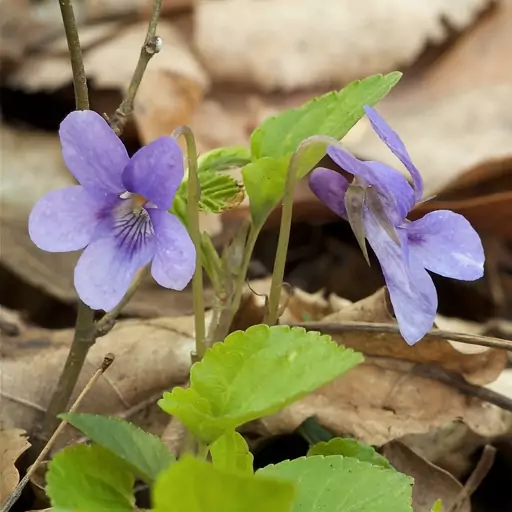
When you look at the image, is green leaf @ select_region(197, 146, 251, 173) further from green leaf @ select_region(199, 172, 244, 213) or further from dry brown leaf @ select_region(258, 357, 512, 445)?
dry brown leaf @ select_region(258, 357, 512, 445)

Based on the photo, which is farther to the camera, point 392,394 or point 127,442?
point 392,394

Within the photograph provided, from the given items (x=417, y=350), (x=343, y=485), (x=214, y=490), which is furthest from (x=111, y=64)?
(x=214, y=490)

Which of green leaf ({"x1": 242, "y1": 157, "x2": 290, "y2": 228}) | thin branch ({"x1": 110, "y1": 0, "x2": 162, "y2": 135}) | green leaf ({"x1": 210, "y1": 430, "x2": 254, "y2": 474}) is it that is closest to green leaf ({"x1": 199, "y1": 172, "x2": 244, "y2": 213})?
green leaf ({"x1": 242, "y1": 157, "x2": 290, "y2": 228})

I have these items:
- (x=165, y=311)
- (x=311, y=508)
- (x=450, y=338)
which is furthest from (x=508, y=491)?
(x=165, y=311)

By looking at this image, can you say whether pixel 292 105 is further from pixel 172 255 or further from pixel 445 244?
pixel 172 255

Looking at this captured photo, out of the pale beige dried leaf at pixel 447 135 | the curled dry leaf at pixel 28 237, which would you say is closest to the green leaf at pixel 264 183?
the curled dry leaf at pixel 28 237

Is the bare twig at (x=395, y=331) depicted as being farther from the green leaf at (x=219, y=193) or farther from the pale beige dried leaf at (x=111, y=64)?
the pale beige dried leaf at (x=111, y=64)

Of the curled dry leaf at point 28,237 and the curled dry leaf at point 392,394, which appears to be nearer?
the curled dry leaf at point 392,394

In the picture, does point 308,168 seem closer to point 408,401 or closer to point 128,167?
point 128,167
